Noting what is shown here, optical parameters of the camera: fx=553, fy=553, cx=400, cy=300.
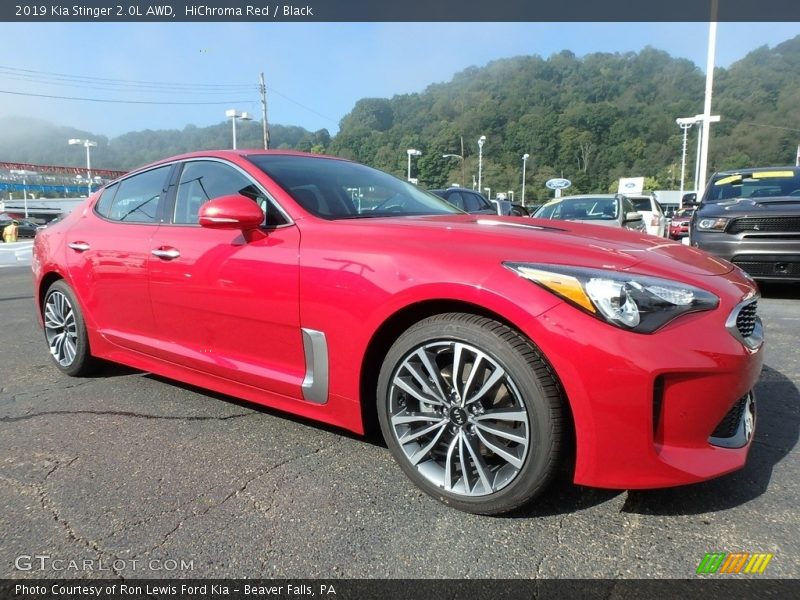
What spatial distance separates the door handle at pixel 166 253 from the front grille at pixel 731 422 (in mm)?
2569

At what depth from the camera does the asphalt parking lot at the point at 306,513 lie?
1791 mm

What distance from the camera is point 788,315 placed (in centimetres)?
559

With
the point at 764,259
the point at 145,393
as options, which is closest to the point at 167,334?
the point at 145,393

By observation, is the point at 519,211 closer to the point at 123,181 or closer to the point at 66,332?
the point at 123,181

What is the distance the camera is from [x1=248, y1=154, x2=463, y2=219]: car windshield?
2742mm

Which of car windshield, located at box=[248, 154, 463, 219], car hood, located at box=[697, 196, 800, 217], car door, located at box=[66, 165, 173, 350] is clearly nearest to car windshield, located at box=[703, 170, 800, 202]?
car hood, located at box=[697, 196, 800, 217]

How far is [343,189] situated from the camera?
298cm

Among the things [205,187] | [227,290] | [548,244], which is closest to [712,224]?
[548,244]

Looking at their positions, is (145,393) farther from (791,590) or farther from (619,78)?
(619,78)

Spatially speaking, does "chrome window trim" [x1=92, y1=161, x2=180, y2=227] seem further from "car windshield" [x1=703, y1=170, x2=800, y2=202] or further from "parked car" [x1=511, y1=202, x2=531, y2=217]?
"car windshield" [x1=703, y1=170, x2=800, y2=202]

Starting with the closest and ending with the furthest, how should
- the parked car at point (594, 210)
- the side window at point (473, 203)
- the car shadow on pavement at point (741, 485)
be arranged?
the car shadow on pavement at point (741, 485) < the parked car at point (594, 210) < the side window at point (473, 203)

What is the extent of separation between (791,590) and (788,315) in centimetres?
488

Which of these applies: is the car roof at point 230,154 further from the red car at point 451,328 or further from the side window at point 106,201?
the side window at point 106,201

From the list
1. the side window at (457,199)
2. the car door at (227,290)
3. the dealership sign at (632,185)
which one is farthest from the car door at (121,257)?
the dealership sign at (632,185)
